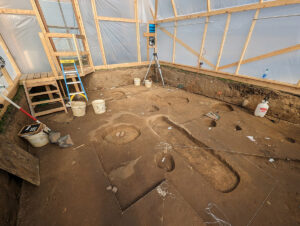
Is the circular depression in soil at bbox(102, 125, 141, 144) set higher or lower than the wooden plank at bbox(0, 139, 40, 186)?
lower

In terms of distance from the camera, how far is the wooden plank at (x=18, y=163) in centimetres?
185

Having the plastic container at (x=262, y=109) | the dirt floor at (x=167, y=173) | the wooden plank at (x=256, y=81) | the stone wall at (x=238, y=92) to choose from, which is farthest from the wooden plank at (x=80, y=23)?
the plastic container at (x=262, y=109)

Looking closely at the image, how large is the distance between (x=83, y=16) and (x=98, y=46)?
113 centimetres

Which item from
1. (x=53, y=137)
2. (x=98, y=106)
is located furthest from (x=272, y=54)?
(x=53, y=137)

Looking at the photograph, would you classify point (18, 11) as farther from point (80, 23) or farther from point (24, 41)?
point (80, 23)

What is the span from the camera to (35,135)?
2.68 meters

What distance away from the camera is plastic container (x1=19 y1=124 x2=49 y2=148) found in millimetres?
2650

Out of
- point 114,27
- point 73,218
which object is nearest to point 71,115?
point 73,218

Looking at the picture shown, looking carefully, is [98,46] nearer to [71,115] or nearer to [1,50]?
[1,50]

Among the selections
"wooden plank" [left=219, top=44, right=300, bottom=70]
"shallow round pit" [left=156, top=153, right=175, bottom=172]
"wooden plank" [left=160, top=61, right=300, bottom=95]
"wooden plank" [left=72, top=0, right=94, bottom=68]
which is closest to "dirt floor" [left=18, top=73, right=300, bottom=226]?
"shallow round pit" [left=156, top=153, right=175, bottom=172]

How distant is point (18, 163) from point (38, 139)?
847 millimetres

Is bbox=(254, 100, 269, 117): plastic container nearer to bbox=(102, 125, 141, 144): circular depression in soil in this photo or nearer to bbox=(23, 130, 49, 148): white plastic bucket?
bbox=(102, 125, 141, 144): circular depression in soil

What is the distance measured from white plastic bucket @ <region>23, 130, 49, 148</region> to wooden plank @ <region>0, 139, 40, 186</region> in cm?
50

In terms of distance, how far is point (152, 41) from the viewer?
7062mm
